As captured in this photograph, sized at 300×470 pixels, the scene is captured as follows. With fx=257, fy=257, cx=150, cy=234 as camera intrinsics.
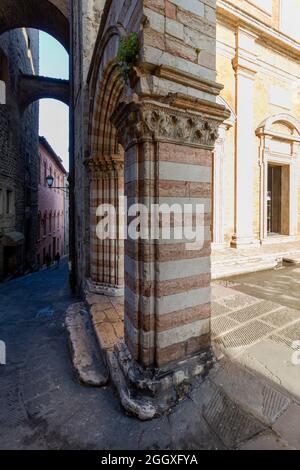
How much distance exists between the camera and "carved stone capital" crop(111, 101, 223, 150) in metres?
2.10

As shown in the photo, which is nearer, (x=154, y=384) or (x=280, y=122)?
(x=154, y=384)

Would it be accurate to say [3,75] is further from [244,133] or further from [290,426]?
[290,426]

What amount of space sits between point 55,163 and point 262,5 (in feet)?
66.2

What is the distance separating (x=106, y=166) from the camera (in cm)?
488

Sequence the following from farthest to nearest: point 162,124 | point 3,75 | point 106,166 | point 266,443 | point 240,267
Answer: point 3,75 → point 240,267 → point 106,166 → point 162,124 → point 266,443

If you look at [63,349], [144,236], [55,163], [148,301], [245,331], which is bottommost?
[63,349]

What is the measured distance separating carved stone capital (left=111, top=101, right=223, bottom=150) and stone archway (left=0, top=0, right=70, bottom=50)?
888 centimetres

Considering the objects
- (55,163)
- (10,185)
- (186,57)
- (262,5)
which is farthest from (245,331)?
(55,163)

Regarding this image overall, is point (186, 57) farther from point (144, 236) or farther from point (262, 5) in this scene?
point (262, 5)

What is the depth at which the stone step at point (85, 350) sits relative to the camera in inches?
107

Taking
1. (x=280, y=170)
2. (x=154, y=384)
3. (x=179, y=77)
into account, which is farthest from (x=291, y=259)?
(x=179, y=77)

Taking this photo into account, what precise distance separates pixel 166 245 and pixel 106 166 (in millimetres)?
3120

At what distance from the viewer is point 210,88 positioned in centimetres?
244

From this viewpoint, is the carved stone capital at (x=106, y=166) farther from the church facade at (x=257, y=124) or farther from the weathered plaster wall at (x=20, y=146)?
the weathered plaster wall at (x=20, y=146)
